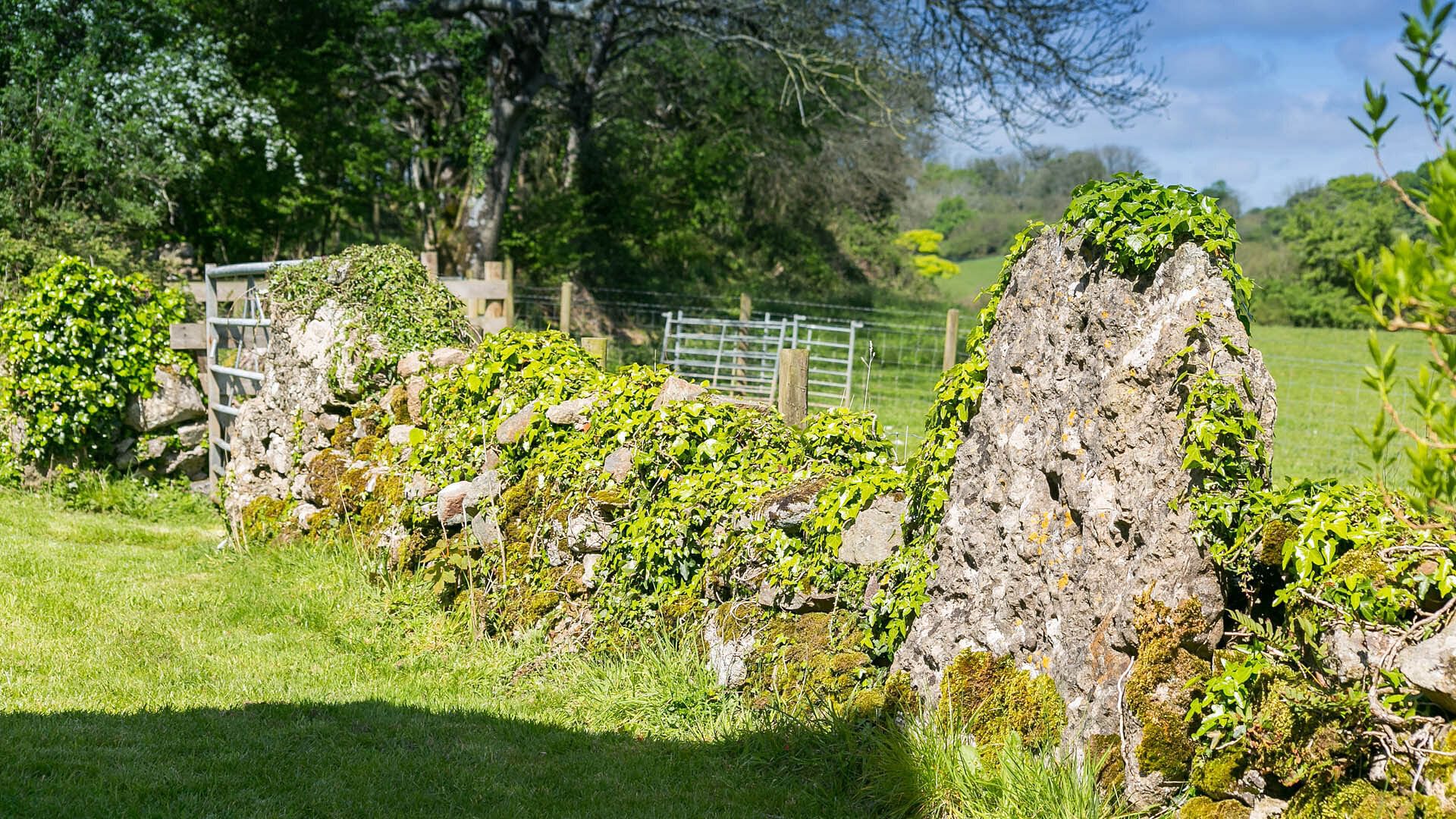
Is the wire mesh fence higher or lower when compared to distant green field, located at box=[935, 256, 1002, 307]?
lower

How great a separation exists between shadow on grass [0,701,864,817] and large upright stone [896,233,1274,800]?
2.41ft

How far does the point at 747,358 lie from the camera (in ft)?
52.6

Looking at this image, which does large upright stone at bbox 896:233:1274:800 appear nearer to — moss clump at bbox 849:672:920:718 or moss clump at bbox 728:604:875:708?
moss clump at bbox 849:672:920:718

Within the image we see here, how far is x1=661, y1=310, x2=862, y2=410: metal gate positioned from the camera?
44.8 ft

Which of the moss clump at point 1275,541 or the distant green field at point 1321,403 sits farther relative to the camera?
the distant green field at point 1321,403

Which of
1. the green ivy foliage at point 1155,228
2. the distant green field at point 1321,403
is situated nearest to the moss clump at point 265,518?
the green ivy foliage at point 1155,228

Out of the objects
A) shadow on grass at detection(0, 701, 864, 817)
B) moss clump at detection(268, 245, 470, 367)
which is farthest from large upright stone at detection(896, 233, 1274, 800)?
moss clump at detection(268, 245, 470, 367)

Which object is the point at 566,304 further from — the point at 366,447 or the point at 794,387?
the point at 794,387

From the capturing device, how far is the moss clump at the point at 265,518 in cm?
739

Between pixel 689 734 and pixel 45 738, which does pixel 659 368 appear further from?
pixel 45 738

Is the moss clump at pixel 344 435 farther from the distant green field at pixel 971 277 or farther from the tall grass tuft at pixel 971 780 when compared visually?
the distant green field at pixel 971 277

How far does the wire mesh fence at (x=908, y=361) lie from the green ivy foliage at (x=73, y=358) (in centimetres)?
346

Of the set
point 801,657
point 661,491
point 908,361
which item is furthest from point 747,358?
point 801,657

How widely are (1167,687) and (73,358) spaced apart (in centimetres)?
840
